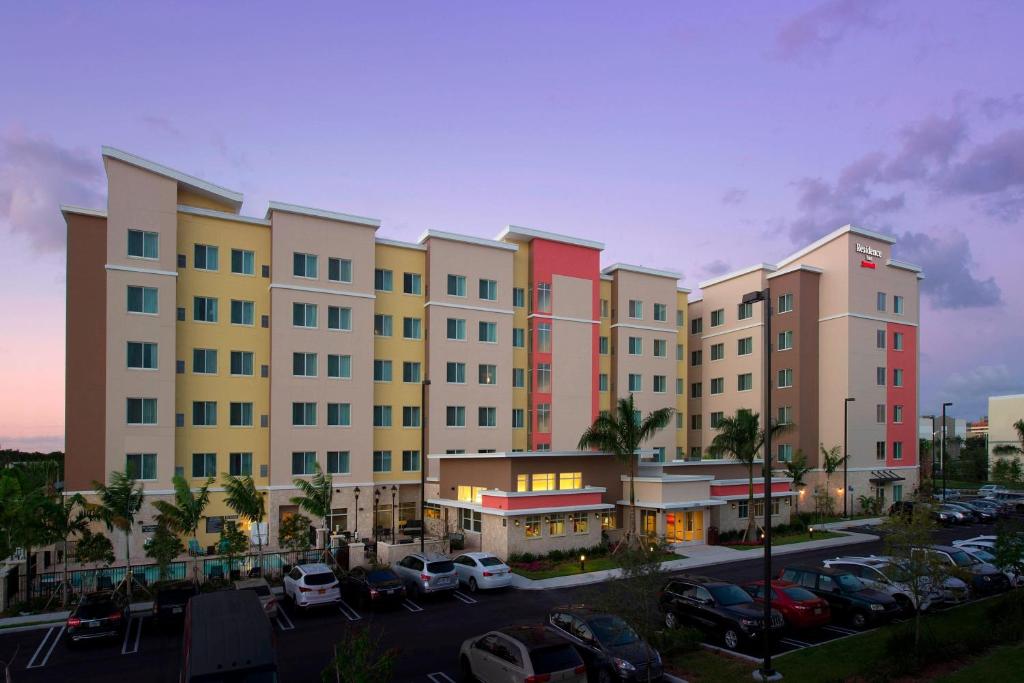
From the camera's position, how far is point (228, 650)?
13.3 metres

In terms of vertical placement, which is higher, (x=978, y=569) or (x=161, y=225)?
(x=161, y=225)

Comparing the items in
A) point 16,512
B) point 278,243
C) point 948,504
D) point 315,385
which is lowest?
point 948,504

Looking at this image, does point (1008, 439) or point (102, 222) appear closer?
point (102, 222)

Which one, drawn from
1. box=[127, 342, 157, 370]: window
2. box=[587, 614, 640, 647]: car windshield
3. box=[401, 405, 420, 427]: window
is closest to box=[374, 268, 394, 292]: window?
box=[401, 405, 420, 427]: window

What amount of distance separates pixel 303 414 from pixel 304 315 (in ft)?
21.3

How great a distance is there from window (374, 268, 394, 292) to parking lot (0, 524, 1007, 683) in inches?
1025

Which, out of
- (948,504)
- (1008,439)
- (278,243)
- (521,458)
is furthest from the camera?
(1008,439)

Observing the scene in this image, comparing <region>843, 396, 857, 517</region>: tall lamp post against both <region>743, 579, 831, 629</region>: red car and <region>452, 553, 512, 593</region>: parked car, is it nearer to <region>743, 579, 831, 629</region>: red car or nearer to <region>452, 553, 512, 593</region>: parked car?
<region>743, 579, 831, 629</region>: red car

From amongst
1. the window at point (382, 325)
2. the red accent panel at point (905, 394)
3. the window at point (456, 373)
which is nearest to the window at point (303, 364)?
the window at point (382, 325)

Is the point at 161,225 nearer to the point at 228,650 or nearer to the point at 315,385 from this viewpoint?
the point at 315,385

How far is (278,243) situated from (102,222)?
984 centimetres

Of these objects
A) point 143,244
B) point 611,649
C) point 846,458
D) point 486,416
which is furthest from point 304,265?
point 846,458

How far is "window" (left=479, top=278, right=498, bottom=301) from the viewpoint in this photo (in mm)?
52219

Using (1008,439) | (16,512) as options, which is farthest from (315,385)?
(1008,439)
